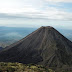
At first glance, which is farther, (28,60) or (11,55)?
(11,55)

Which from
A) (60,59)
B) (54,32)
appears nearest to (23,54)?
(60,59)

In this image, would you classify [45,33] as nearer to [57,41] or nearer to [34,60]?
[57,41]

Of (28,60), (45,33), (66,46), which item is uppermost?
(45,33)

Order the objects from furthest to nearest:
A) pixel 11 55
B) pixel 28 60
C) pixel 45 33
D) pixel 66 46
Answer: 1. pixel 45 33
2. pixel 66 46
3. pixel 11 55
4. pixel 28 60

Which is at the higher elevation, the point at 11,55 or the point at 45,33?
the point at 45,33

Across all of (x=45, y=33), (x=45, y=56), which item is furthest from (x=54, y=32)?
(x=45, y=56)

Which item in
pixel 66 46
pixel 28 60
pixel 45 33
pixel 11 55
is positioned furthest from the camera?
pixel 45 33

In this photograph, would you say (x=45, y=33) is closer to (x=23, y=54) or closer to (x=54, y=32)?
(x=54, y=32)
